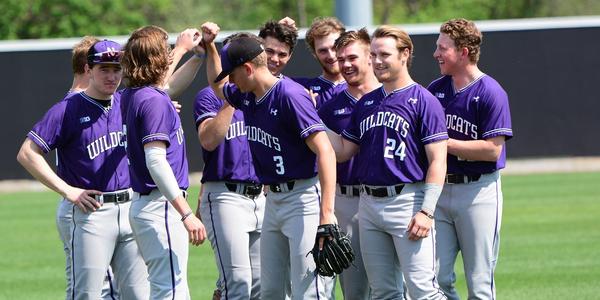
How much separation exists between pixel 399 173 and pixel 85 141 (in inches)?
80.7

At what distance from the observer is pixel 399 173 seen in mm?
6277

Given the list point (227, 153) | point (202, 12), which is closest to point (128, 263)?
point (227, 153)

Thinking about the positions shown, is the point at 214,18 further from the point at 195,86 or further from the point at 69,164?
the point at 69,164

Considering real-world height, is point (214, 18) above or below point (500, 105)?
above

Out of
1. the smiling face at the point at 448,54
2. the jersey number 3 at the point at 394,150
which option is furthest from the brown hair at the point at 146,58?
the smiling face at the point at 448,54

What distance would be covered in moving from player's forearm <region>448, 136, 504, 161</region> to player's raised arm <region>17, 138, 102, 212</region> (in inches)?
92.0

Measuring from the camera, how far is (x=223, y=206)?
7.15 metres

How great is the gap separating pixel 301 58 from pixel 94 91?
1285cm

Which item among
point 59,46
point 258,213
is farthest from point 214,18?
point 258,213

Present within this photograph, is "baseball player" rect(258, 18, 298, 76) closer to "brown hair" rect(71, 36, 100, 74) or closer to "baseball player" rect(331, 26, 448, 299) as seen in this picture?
"baseball player" rect(331, 26, 448, 299)

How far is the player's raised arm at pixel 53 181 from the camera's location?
21.4ft

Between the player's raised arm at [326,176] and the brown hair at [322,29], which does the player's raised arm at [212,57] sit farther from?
the player's raised arm at [326,176]

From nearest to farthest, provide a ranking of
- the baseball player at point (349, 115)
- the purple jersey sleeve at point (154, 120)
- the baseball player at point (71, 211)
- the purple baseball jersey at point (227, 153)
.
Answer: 1. the purple jersey sleeve at point (154, 120)
2. the baseball player at point (71, 211)
3. the baseball player at point (349, 115)
4. the purple baseball jersey at point (227, 153)

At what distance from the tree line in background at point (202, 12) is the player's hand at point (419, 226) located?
1022 inches
